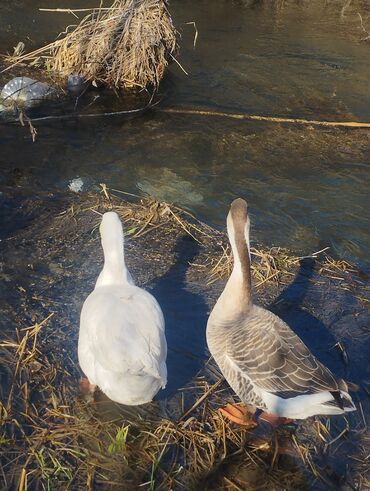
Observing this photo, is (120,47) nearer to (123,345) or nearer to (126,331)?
(126,331)

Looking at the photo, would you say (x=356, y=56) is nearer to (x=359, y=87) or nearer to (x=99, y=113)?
(x=359, y=87)

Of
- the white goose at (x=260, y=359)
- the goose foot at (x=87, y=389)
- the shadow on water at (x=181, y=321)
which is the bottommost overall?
the shadow on water at (x=181, y=321)

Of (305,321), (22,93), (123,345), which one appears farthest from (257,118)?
(123,345)

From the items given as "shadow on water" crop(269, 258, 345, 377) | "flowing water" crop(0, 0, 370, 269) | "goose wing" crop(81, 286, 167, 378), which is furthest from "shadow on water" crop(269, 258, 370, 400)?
"goose wing" crop(81, 286, 167, 378)

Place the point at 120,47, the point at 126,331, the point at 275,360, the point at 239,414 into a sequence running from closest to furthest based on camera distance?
the point at 126,331
the point at 275,360
the point at 239,414
the point at 120,47

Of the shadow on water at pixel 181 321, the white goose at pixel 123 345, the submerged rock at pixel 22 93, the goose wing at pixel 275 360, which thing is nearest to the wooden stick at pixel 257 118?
the submerged rock at pixel 22 93

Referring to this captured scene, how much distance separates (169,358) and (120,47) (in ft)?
21.7

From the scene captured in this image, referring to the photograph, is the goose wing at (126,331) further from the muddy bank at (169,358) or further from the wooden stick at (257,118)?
the wooden stick at (257,118)

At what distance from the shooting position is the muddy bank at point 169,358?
396cm

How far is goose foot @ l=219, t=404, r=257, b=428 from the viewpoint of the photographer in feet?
14.2

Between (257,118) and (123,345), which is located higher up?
(123,345)

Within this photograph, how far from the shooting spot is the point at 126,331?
13.0 ft

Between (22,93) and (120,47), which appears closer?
(22,93)

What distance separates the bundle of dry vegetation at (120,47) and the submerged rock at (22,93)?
73 cm
